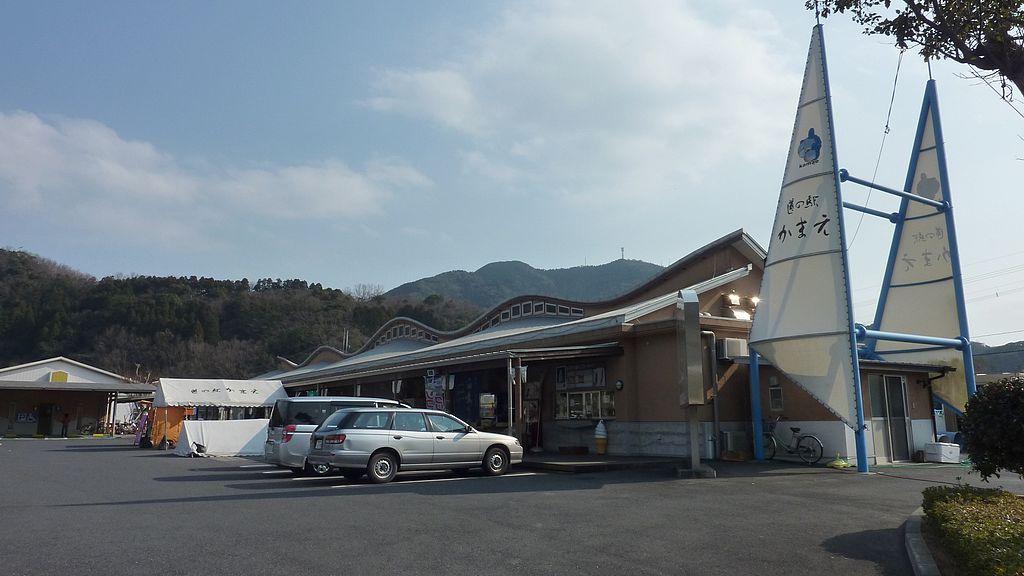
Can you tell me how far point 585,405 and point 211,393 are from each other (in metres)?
16.9

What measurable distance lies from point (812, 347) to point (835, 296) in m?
1.22

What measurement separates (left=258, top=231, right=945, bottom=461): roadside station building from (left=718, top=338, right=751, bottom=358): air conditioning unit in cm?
3

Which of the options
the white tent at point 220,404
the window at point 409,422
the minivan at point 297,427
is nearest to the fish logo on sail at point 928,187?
the window at point 409,422

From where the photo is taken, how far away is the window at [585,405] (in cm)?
1980

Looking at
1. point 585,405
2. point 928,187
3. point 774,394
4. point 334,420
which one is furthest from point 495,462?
point 928,187

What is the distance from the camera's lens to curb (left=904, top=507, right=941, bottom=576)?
618 cm

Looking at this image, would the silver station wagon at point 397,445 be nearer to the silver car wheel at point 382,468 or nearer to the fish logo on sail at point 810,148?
the silver car wheel at point 382,468

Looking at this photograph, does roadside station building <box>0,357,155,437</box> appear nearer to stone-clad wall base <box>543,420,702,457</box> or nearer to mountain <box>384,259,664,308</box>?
stone-clad wall base <box>543,420,702,457</box>

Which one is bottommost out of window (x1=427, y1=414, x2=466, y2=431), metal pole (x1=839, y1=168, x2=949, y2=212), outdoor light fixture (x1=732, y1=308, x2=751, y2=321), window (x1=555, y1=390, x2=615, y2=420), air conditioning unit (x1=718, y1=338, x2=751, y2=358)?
window (x1=427, y1=414, x2=466, y2=431)

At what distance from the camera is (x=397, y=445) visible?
13727 millimetres

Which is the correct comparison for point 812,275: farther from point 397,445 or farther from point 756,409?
point 397,445

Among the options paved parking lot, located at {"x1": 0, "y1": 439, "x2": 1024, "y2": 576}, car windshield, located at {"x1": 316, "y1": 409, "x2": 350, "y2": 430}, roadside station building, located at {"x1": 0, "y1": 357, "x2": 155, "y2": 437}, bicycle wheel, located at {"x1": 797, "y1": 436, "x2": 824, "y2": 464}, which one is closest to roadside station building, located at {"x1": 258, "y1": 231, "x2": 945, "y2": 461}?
bicycle wheel, located at {"x1": 797, "y1": 436, "x2": 824, "y2": 464}

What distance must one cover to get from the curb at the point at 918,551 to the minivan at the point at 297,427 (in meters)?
10.3

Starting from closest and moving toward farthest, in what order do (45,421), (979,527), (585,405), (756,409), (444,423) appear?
(979,527) → (444,423) → (756,409) → (585,405) → (45,421)
